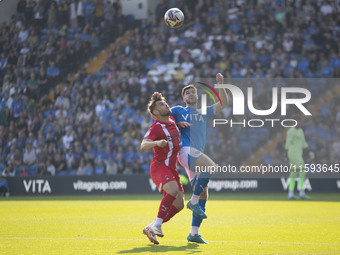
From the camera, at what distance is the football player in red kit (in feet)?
27.6

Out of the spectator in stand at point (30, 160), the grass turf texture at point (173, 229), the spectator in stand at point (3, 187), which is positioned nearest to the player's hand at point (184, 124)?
the grass turf texture at point (173, 229)

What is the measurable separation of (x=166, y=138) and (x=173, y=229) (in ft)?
9.23

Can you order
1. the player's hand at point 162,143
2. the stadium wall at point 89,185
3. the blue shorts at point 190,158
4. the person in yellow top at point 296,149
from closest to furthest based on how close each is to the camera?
the player's hand at point 162,143
the blue shorts at point 190,158
the person in yellow top at point 296,149
the stadium wall at point 89,185

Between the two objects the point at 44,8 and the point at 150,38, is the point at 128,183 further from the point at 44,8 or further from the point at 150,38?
the point at 44,8

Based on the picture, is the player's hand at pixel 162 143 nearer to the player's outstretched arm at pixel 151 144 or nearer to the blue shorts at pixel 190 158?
the player's outstretched arm at pixel 151 144

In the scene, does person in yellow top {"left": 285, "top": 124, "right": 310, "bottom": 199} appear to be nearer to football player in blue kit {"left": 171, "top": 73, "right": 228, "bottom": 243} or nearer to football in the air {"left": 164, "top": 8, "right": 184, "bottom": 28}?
football in the air {"left": 164, "top": 8, "right": 184, "bottom": 28}

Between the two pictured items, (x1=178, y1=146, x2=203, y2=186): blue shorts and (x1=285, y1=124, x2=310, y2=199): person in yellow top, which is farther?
(x1=285, y1=124, x2=310, y2=199): person in yellow top

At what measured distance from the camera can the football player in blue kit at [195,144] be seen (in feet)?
28.7

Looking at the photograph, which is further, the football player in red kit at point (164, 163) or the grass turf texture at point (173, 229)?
the football player in red kit at point (164, 163)

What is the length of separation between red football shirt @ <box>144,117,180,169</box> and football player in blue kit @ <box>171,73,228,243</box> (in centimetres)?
29

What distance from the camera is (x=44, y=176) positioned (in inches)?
893

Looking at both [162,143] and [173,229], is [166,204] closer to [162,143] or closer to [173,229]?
[162,143]

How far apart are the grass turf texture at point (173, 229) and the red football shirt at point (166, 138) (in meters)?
1.22

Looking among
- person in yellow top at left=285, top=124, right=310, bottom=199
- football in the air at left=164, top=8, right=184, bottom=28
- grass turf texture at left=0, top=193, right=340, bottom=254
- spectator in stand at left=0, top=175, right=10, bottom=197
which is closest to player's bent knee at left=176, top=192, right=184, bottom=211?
grass turf texture at left=0, top=193, right=340, bottom=254
